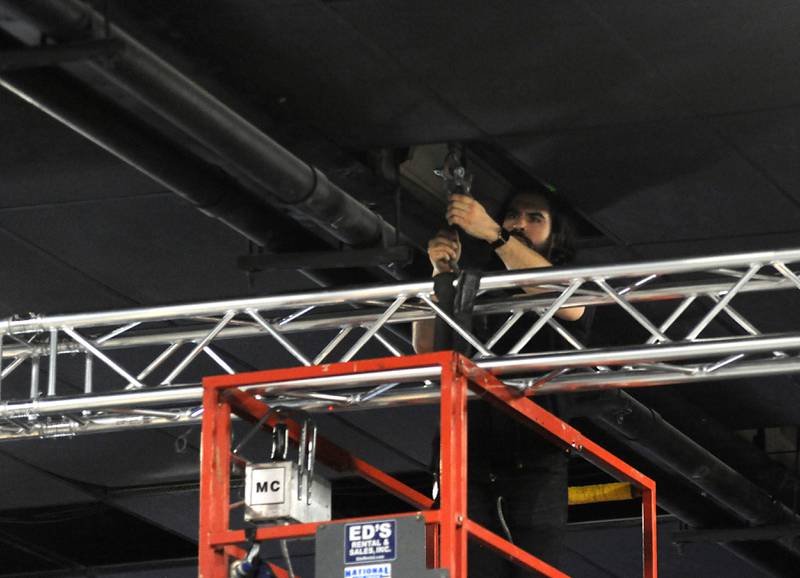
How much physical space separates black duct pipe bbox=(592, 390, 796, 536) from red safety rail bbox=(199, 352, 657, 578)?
6.64 ft

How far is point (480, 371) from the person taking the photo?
424cm

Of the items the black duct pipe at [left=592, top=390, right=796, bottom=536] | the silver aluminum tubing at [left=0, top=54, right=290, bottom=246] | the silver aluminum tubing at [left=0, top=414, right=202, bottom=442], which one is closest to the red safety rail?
the silver aluminum tubing at [left=0, top=54, right=290, bottom=246]

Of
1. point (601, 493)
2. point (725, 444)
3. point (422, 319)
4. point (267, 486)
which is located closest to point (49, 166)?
point (422, 319)

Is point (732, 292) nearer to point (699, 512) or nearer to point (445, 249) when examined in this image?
point (445, 249)

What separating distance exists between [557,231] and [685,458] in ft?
6.26

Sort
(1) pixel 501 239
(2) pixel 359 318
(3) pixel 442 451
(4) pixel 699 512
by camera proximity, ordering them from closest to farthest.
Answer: (3) pixel 442 451 < (1) pixel 501 239 < (2) pixel 359 318 < (4) pixel 699 512

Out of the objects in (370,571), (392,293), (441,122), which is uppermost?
(441,122)

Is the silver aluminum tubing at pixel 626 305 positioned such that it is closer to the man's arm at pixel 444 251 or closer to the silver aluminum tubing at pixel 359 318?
the silver aluminum tubing at pixel 359 318

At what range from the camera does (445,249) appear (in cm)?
512

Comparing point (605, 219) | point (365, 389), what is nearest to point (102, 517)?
point (365, 389)

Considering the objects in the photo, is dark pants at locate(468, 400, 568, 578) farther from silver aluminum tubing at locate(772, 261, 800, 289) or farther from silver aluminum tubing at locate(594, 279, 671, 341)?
silver aluminum tubing at locate(772, 261, 800, 289)

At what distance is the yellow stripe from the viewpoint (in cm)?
809

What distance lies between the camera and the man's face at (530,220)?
541cm

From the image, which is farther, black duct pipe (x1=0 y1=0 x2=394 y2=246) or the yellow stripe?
the yellow stripe
